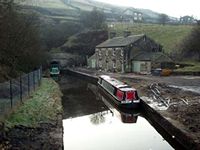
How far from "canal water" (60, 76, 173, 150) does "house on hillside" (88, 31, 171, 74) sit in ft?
58.2

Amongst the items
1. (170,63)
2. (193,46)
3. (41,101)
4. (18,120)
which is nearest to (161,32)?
(193,46)

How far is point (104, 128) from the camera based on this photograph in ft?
82.8

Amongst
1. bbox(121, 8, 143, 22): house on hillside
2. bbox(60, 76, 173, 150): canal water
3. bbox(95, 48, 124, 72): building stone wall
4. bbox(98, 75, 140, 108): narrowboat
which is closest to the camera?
bbox(60, 76, 173, 150): canal water

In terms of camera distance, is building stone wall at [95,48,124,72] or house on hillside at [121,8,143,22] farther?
house on hillside at [121,8,143,22]

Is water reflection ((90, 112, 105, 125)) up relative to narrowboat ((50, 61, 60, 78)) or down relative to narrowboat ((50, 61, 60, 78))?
up

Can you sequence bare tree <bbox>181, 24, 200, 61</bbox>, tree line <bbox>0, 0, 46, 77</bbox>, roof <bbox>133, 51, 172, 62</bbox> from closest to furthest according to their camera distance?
tree line <bbox>0, 0, 46, 77</bbox>, roof <bbox>133, 51, 172, 62</bbox>, bare tree <bbox>181, 24, 200, 61</bbox>

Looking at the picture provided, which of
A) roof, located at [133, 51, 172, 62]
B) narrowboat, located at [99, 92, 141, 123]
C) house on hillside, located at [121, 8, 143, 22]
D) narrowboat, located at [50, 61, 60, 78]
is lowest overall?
narrowboat, located at [50, 61, 60, 78]

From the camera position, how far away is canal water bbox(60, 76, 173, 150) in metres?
20.7

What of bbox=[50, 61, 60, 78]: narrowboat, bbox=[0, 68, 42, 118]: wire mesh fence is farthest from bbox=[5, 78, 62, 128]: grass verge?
bbox=[50, 61, 60, 78]: narrowboat

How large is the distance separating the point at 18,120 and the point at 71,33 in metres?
75.5

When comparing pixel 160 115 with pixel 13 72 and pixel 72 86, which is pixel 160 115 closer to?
pixel 13 72

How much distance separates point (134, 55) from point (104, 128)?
1340 inches

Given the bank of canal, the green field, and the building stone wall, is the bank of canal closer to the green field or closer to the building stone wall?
the building stone wall

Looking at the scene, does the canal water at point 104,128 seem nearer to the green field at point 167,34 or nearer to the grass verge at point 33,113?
the grass verge at point 33,113
